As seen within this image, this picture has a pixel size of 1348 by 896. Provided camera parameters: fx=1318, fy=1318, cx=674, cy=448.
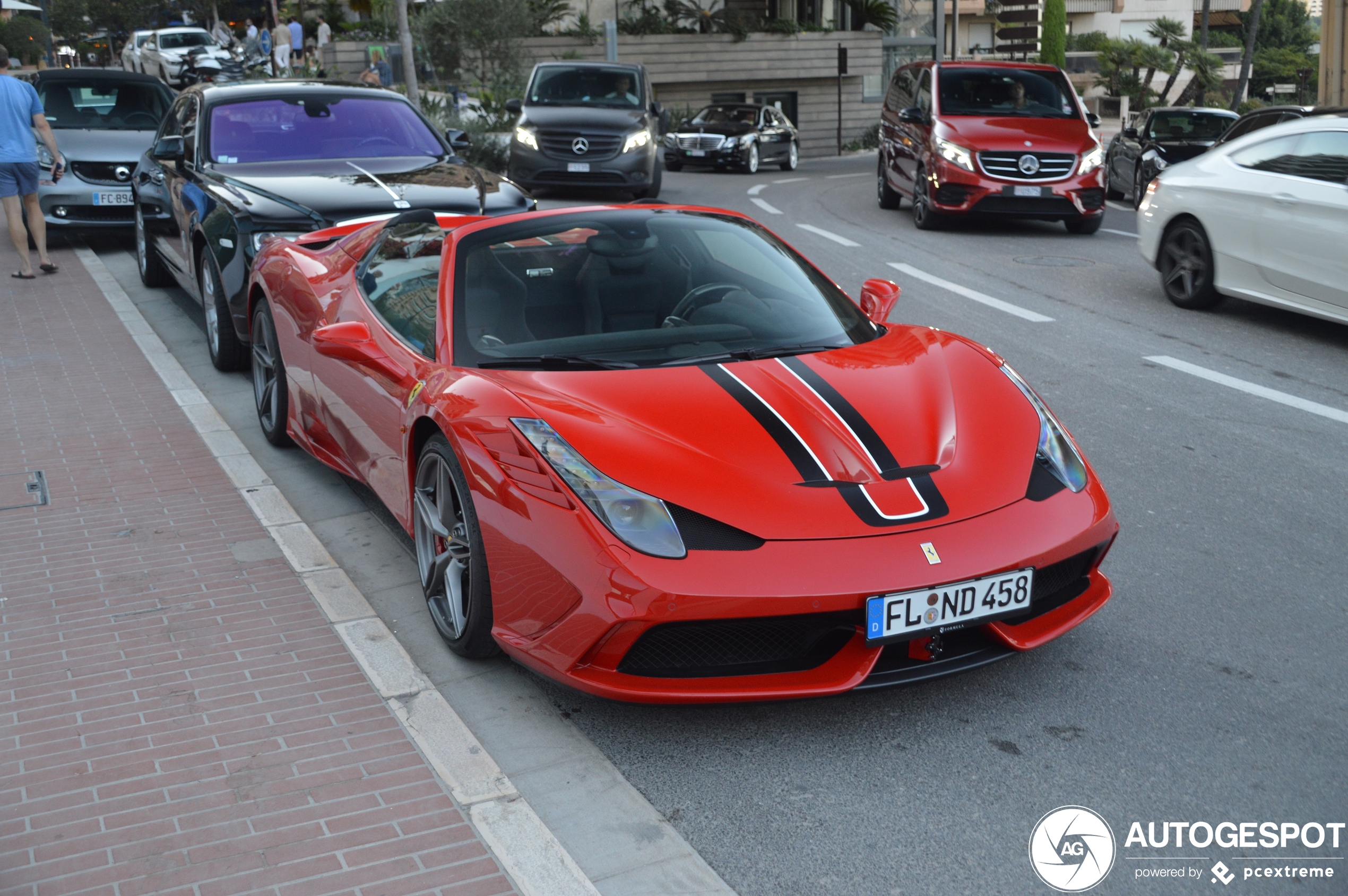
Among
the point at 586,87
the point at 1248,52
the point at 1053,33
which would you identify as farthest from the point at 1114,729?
the point at 1053,33

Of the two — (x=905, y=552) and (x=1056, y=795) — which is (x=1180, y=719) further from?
(x=905, y=552)

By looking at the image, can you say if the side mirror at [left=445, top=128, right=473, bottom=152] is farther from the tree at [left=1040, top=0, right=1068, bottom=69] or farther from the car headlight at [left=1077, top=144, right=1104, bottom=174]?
the tree at [left=1040, top=0, right=1068, bottom=69]

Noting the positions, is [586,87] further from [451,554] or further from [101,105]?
[451,554]

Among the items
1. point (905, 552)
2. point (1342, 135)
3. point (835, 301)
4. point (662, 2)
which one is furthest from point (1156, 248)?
point (662, 2)

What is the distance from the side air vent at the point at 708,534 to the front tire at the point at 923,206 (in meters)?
12.1

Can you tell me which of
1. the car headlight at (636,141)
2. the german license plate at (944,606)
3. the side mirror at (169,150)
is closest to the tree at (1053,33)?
the car headlight at (636,141)

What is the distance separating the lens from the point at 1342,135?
8.46 metres

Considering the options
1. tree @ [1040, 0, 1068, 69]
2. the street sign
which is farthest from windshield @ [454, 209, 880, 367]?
the street sign

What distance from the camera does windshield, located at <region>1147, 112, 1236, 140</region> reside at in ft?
59.5

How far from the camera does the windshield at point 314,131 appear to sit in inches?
347

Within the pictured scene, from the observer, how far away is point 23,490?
19.2 feet

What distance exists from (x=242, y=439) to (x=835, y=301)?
3384 mm

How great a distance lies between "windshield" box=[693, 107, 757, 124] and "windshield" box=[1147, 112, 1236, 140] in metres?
10.6

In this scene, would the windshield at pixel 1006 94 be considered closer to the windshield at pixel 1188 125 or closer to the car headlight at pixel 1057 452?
the windshield at pixel 1188 125
